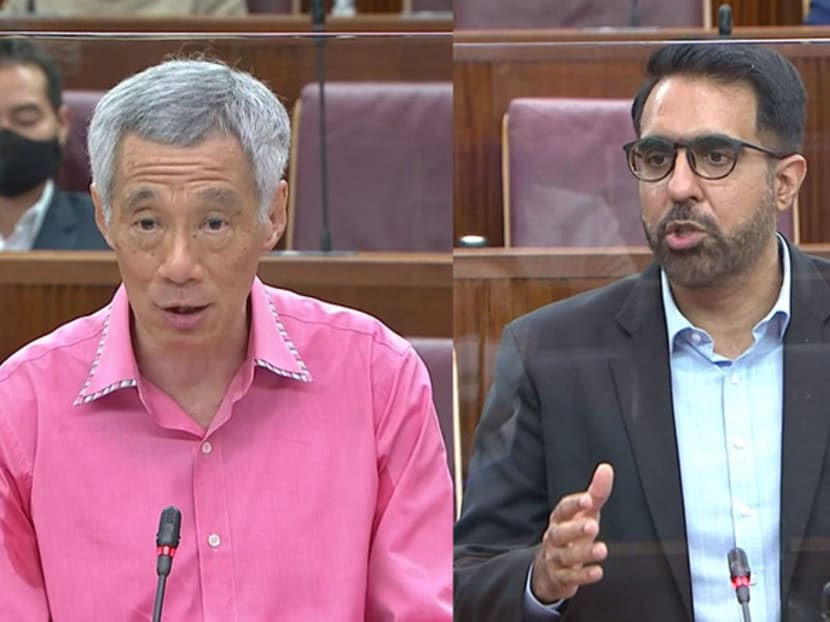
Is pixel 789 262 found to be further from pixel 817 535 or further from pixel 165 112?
pixel 165 112

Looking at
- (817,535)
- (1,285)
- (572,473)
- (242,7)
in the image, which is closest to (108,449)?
(1,285)

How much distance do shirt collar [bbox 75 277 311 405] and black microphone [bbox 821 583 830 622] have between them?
249mm

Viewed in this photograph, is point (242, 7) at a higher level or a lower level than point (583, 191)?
higher

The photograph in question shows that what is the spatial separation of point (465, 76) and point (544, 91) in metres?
0.04

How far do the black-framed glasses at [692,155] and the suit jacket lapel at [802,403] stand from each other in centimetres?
5

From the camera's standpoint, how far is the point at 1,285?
693 millimetres

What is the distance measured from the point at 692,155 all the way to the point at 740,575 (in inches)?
7.2

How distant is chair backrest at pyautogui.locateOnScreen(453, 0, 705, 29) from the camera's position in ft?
5.15

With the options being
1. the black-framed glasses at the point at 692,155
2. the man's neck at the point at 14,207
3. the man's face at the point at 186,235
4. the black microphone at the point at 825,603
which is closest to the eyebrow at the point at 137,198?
the man's face at the point at 186,235

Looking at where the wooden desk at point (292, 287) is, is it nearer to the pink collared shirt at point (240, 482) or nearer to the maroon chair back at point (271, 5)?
the pink collared shirt at point (240, 482)

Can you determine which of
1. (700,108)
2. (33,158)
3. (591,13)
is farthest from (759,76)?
(591,13)

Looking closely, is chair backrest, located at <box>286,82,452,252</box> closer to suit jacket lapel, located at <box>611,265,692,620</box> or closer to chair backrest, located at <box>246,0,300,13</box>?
suit jacket lapel, located at <box>611,265,692,620</box>

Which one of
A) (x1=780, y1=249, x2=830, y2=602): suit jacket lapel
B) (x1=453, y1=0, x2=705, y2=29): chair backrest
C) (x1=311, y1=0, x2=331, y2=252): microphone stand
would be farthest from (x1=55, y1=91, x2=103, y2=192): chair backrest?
(x1=453, y1=0, x2=705, y2=29): chair backrest

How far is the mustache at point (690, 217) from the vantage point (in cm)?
64
